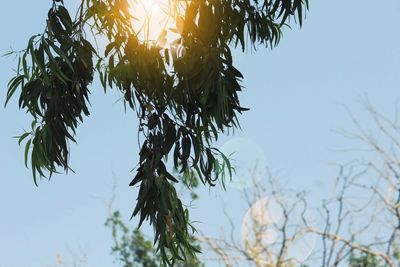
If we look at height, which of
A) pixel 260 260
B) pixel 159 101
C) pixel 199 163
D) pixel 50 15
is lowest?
pixel 199 163

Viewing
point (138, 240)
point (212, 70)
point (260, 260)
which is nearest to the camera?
point (212, 70)

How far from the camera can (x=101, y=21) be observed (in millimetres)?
4770

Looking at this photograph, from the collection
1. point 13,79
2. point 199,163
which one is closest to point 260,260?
point 199,163

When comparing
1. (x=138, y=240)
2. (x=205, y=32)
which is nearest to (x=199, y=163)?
(x=205, y=32)

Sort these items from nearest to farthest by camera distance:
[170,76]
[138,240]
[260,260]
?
[170,76] → [260,260] → [138,240]

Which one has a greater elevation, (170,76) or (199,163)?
(170,76)

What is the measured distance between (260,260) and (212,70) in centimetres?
493

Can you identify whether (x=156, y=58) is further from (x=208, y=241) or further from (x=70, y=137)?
(x=208, y=241)

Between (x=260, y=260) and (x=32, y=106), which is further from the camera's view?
(x=260, y=260)

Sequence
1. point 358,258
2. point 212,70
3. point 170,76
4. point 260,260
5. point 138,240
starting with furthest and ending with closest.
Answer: point 138,240 < point 358,258 < point 260,260 < point 170,76 < point 212,70

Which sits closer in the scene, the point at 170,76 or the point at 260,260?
the point at 170,76

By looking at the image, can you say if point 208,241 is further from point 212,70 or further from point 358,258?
point 212,70

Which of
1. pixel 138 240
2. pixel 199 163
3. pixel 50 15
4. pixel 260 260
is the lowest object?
pixel 199 163

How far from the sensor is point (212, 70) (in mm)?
4488
